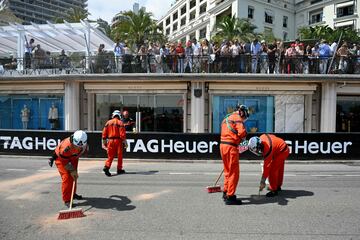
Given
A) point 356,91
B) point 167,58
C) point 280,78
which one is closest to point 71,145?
point 167,58

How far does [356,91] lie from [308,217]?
604 inches

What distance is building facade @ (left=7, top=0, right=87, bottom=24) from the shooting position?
11544 centimetres

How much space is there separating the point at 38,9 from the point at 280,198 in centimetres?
13627

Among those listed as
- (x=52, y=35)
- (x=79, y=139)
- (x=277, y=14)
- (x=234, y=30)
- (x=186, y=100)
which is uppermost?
(x=277, y=14)

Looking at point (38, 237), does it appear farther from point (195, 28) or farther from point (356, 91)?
point (195, 28)

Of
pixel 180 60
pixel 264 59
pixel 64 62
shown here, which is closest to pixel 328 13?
pixel 264 59

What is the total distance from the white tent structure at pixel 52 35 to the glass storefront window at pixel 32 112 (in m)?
2.33

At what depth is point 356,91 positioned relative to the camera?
1947cm

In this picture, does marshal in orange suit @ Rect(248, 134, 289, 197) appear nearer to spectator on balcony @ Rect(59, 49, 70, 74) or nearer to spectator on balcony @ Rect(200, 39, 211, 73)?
spectator on balcony @ Rect(200, 39, 211, 73)

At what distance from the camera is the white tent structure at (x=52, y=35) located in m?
22.1

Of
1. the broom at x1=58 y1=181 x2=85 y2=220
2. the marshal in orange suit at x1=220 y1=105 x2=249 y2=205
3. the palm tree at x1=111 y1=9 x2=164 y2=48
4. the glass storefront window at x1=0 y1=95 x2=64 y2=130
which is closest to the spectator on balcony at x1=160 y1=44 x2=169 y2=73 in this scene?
the glass storefront window at x1=0 y1=95 x2=64 y2=130

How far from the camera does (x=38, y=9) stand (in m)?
127

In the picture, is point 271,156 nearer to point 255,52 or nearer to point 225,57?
point 225,57

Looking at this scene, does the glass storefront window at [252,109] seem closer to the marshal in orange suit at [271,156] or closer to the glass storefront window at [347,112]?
the glass storefront window at [347,112]
